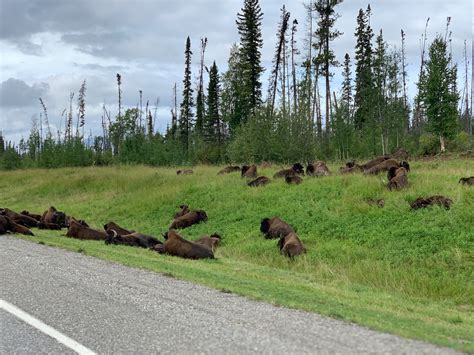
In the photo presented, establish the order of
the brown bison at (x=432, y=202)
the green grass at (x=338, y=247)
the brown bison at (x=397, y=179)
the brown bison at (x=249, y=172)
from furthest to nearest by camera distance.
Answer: the brown bison at (x=249, y=172), the brown bison at (x=397, y=179), the brown bison at (x=432, y=202), the green grass at (x=338, y=247)

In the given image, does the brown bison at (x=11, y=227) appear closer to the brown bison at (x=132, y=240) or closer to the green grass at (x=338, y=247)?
the green grass at (x=338, y=247)

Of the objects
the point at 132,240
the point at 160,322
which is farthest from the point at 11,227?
the point at 160,322

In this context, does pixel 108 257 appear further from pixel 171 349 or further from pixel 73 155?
pixel 73 155

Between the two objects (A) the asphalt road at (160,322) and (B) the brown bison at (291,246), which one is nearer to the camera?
(A) the asphalt road at (160,322)

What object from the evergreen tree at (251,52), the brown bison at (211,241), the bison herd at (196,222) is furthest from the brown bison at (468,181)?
the evergreen tree at (251,52)

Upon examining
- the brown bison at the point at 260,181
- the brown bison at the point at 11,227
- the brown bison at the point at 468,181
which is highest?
the brown bison at the point at 260,181

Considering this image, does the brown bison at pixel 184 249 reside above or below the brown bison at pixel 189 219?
below

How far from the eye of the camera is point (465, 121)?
7200 cm

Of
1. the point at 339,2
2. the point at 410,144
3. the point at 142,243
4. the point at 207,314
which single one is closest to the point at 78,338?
the point at 207,314

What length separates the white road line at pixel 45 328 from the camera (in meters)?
5.13

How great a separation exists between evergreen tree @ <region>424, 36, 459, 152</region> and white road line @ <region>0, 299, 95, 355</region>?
30.5 meters

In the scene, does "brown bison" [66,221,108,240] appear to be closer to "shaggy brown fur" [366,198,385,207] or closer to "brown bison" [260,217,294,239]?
"brown bison" [260,217,294,239]

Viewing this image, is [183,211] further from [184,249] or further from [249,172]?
[184,249]

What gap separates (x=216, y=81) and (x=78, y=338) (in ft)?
182
